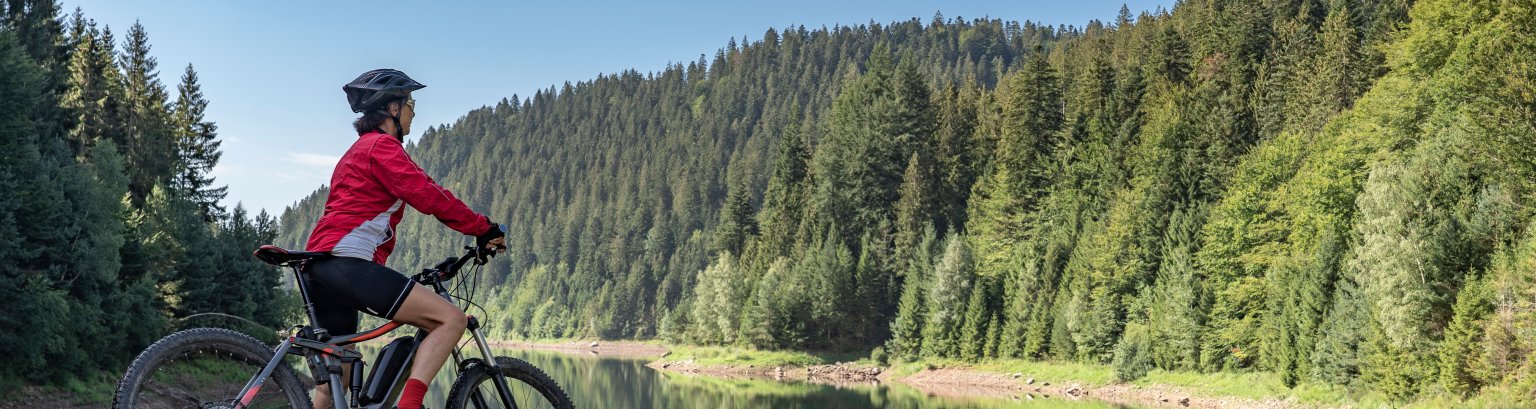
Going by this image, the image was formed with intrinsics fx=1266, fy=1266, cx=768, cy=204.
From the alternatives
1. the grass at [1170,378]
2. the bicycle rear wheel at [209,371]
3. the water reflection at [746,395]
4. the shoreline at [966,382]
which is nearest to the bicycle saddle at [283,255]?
the bicycle rear wheel at [209,371]

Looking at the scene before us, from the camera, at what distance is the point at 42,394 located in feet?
109

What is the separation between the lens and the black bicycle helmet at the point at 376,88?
645 cm

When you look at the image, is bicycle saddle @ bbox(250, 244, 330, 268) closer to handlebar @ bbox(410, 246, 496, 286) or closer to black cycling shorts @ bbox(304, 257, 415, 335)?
black cycling shorts @ bbox(304, 257, 415, 335)

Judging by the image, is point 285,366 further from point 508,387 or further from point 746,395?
point 746,395

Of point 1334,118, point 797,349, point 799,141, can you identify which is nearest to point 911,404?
point 1334,118

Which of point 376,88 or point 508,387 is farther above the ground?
point 376,88

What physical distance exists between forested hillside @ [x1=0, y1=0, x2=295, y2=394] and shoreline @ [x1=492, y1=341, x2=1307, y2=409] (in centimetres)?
3241

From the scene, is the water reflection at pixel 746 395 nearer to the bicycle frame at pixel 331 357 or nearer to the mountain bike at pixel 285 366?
the mountain bike at pixel 285 366

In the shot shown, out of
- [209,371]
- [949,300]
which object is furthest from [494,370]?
[949,300]

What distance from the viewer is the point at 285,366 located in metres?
6.01

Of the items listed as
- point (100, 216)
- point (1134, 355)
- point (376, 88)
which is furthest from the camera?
point (1134, 355)

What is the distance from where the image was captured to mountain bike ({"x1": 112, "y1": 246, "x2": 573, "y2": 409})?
5758 millimetres

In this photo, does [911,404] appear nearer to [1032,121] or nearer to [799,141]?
[1032,121]

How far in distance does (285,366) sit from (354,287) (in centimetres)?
49
